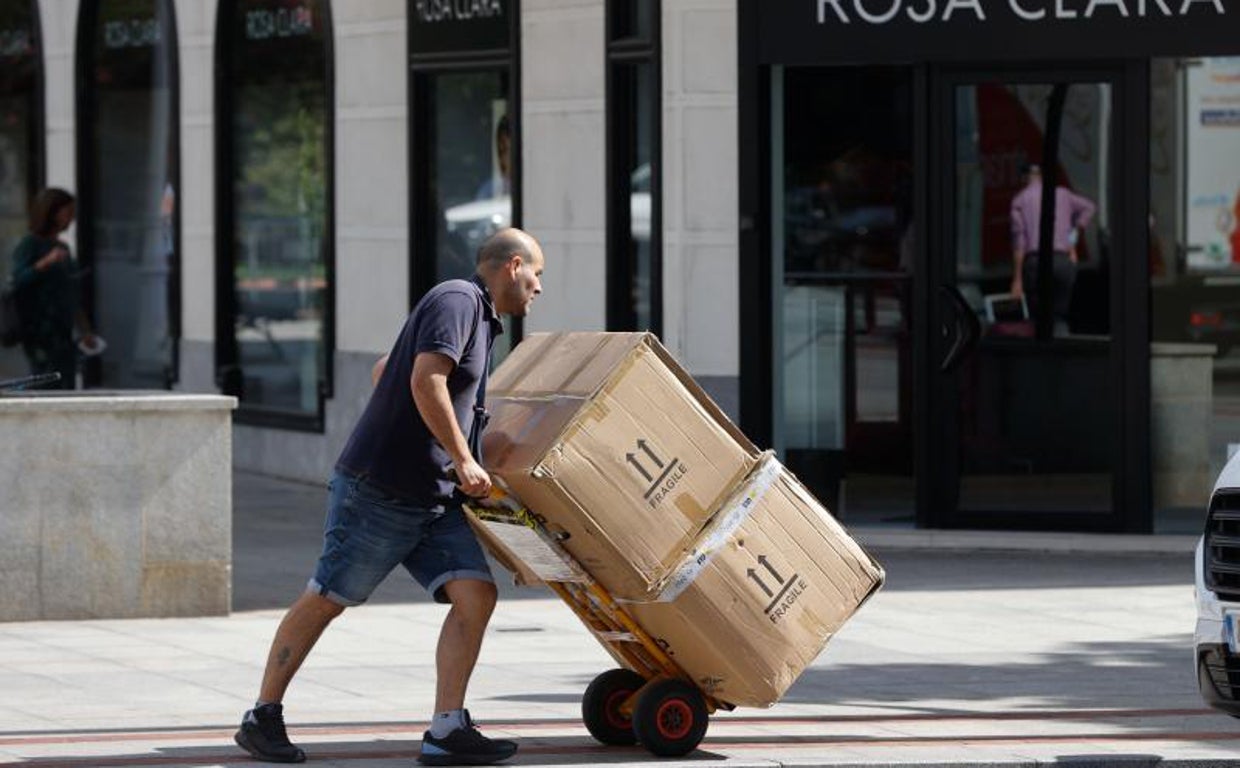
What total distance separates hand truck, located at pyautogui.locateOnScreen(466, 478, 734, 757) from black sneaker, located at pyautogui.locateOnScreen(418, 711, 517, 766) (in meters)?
0.46

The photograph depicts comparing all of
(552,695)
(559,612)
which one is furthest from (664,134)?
(552,695)

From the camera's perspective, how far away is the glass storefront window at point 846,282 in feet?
49.7

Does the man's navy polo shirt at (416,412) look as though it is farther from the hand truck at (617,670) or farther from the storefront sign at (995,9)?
the storefront sign at (995,9)

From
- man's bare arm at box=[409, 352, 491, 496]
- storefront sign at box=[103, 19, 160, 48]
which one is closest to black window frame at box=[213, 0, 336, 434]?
storefront sign at box=[103, 19, 160, 48]

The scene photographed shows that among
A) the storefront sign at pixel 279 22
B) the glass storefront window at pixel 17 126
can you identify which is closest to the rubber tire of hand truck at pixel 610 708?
the storefront sign at pixel 279 22

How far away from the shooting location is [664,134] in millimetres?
15312

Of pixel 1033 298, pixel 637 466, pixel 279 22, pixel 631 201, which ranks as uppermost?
pixel 279 22

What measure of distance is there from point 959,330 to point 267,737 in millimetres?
7032

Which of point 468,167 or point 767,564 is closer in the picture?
point 767,564

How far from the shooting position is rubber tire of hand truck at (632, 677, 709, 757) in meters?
8.78

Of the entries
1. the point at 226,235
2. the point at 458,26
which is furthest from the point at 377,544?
the point at 226,235

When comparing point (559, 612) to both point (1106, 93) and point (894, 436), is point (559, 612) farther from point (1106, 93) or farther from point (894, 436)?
point (1106, 93)

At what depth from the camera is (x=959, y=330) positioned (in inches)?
590

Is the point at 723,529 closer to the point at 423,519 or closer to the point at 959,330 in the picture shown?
the point at 423,519
